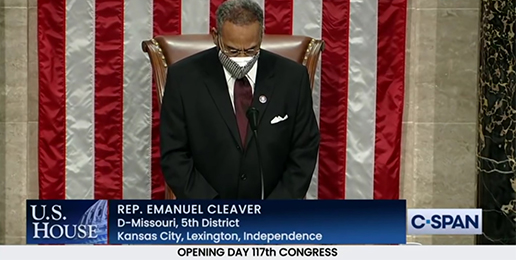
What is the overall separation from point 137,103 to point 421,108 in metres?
1.54

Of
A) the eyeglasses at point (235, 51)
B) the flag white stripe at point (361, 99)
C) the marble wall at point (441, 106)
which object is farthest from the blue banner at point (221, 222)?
the marble wall at point (441, 106)

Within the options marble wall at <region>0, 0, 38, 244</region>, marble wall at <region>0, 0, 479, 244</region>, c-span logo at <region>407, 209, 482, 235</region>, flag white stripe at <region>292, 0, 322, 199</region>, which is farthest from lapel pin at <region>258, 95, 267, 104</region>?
marble wall at <region>0, 0, 38, 244</region>

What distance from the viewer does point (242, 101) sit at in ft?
11.4

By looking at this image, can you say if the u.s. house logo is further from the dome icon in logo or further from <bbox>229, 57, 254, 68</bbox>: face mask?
<bbox>229, 57, 254, 68</bbox>: face mask

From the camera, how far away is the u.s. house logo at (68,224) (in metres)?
2.57

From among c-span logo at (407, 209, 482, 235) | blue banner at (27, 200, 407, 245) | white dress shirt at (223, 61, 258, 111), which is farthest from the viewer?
white dress shirt at (223, 61, 258, 111)

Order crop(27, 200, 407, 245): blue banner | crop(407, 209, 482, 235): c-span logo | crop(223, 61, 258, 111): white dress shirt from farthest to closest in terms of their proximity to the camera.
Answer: crop(223, 61, 258, 111): white dress shirt → crop(407, 209, 482, 235): c-span logo → crop(27, 200, 407, 245): blue banner

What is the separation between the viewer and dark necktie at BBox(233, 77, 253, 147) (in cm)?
346

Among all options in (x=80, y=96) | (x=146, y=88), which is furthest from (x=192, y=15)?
(x=80, y=96)

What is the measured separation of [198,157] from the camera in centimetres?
353

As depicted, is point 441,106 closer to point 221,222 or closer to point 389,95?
point 389,95

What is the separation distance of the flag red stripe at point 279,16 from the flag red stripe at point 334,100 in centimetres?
18

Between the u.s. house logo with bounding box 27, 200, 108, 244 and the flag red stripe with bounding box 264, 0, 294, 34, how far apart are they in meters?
2.20

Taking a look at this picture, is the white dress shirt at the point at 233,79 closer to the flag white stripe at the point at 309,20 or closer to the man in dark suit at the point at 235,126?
the man in dark suit at the point at 235,126
